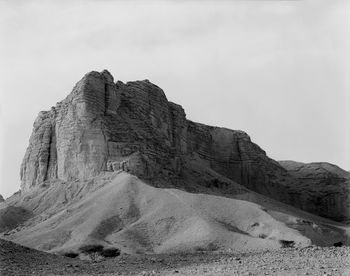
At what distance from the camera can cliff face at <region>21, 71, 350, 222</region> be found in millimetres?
96875

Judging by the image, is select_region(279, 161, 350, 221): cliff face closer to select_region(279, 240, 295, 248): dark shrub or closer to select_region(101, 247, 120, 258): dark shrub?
select_region(279, 240, 295, 248): dark shrub

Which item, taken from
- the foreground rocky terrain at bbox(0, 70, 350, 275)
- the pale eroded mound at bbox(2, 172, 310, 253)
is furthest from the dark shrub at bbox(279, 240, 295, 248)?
the pale eroded mound at bbox(2, 172, 310, 253)

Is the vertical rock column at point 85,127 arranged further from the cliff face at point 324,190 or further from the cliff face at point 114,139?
the cliff face at point 324,190

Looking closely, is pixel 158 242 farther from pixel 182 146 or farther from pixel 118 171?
pixel 182 146

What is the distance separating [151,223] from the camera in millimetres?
74250

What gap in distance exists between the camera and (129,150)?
96.5m

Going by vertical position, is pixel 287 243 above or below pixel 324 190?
below

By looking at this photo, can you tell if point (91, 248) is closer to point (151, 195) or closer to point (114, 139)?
point (151, 195)

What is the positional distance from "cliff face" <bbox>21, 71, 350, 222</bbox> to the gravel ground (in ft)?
185

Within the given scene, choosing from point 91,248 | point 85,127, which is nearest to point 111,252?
point 91,248

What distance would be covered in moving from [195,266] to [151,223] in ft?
143

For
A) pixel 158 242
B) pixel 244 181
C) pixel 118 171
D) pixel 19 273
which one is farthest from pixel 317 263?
pixel 244 181

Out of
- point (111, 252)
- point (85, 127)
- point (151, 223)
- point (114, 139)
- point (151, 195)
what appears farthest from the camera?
point (85, 127)

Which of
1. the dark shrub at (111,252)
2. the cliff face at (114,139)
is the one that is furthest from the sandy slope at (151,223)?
the cliff face at (114,139)
